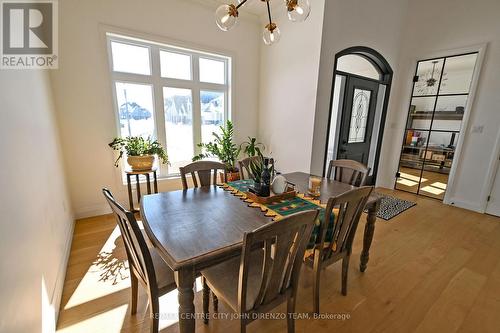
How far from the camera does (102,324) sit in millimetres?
1372

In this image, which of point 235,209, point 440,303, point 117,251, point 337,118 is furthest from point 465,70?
point 117,251

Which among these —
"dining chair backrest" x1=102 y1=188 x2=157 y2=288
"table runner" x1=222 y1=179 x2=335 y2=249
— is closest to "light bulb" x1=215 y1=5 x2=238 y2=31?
"table runner" x1=222 y1=179 x2=335 y2=249

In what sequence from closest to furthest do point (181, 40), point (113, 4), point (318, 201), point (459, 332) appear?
point (459, 332) < point (318, 201) < point (113, 4) < point (181, 40)

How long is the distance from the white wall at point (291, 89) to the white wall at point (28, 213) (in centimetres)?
283

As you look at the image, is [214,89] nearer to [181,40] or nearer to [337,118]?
[181,40]

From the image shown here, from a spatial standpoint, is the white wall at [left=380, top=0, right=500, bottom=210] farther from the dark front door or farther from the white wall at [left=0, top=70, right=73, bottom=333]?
the white wall at [left=0, top=70, right=73, bottom=333]

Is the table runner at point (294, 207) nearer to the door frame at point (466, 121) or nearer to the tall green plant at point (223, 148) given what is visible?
the tall green plant at point (223, 148)

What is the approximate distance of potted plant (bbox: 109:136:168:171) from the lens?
8.57ft

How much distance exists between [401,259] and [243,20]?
3909mm

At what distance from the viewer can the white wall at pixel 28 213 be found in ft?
3.10

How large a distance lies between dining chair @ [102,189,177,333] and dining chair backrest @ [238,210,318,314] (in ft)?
1.52

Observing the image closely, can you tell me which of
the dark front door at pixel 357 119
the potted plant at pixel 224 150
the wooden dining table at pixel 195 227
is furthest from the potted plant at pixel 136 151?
the dark front door at pixel 357 119

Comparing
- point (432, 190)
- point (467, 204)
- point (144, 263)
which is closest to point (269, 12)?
point (144, 263)

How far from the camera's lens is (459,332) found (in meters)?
1.36
